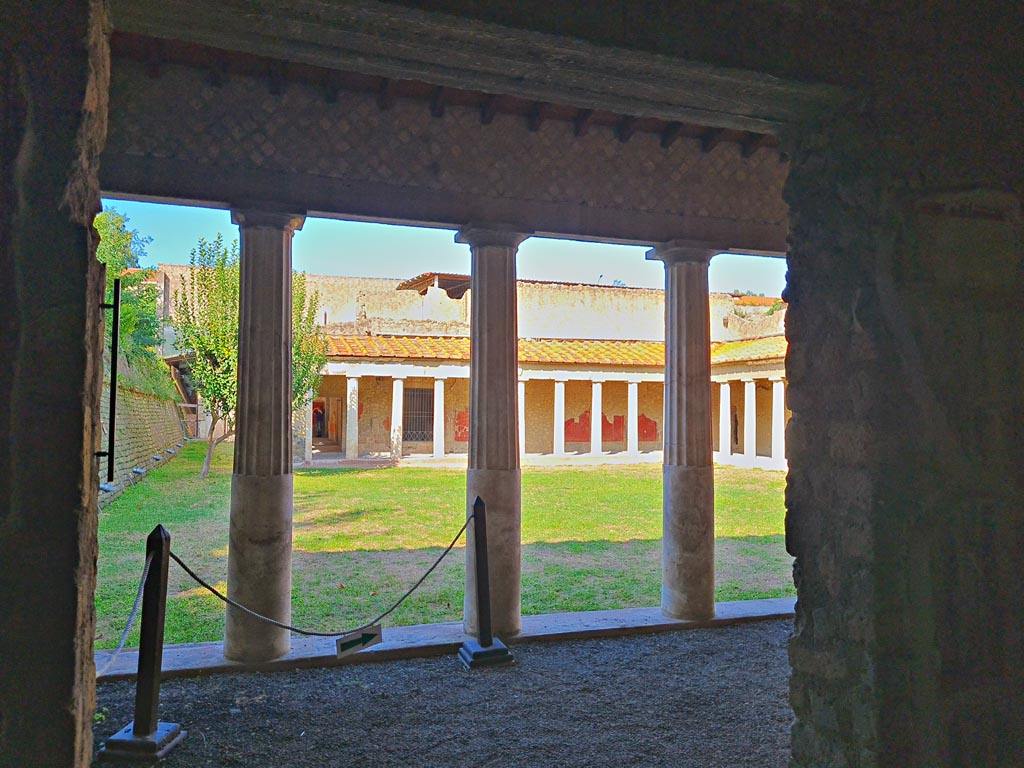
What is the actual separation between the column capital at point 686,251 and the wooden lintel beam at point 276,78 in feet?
10.1

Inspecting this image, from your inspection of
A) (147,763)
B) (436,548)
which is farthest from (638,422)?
(147,763)

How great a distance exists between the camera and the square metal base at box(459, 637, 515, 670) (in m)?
4.71

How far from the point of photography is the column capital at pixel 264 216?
15.0 feet

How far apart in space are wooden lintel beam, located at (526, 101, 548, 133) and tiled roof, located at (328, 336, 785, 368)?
48.2 feet

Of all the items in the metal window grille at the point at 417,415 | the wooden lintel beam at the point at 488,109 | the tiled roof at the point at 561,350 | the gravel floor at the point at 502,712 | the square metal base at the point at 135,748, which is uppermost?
the wooden lintel beam at the point at 488,109

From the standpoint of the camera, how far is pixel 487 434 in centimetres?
527

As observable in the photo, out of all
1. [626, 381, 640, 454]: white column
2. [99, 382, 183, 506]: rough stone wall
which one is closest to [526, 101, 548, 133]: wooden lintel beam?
[99, 382, 183, 506]: rough stone wall

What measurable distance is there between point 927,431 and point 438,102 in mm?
3891

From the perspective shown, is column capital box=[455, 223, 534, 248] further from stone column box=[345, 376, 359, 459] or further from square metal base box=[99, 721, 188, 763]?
stone column box=[345, 376, 359, 459]

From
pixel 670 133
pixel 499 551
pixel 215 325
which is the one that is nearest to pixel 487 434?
pixel 499 551

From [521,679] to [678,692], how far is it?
1.00 m

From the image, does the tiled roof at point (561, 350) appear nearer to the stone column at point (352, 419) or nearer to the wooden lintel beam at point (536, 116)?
the stone column at point (352, 419)

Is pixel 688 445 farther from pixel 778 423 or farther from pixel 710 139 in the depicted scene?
pixel 778 423

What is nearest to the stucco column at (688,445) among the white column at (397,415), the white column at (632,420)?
the white column at (397,415)
